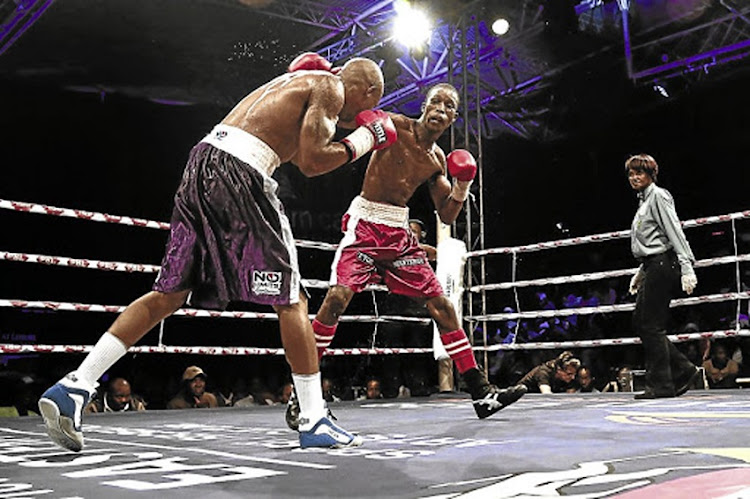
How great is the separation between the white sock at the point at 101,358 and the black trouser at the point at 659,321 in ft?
8.17

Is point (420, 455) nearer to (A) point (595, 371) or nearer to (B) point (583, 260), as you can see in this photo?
(A) point (595, 371)

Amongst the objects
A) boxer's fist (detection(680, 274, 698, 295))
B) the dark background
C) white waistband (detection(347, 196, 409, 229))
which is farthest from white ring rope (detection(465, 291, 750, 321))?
the dark background

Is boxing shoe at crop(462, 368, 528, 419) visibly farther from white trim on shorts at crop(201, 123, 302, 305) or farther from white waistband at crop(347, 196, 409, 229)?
white trim on shorts at crop(201, 123, 302, 305)

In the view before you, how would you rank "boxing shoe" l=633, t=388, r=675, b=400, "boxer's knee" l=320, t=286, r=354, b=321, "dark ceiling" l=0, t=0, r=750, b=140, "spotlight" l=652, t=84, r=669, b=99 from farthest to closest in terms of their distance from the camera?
"spotlight" l=652, t=84, r=669, b=99, "dark ceiling" l=0, t=0, r=750, b=140, "boxing shoe" l=633, t=388, r=675, b=400, "boxer's knee" l=320, t=286, r=354, b=321

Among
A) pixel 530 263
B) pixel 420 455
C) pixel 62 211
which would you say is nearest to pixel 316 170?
pixel 420 455

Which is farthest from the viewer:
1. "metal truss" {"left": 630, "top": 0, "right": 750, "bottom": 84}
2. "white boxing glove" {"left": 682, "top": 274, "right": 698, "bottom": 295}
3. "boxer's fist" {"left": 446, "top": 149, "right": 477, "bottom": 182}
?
"metal truss" {"left": 630, "top": 0, "right": 750, "bottom": 84}

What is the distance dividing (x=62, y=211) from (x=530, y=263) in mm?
6560

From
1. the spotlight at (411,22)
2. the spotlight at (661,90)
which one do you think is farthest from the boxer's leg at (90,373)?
the spotlight at (661,90)

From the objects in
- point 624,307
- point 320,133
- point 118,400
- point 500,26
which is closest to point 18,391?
point 118,400

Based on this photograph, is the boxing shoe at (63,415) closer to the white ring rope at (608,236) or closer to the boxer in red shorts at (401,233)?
the boxer in red shorts at (401,233)

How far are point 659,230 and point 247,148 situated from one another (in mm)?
2337

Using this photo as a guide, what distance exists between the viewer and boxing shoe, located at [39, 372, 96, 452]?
1.58 metres

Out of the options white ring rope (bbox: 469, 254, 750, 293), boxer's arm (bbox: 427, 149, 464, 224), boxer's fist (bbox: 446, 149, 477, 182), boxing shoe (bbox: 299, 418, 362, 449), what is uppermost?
boxer's fist (bbox: 446, 149, 477, 182)

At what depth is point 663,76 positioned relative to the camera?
7.72m
